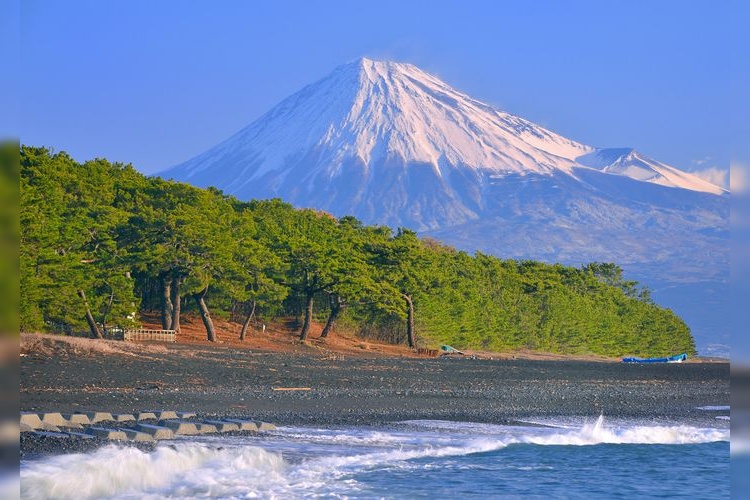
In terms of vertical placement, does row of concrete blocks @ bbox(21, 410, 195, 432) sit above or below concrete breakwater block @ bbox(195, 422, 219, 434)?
above

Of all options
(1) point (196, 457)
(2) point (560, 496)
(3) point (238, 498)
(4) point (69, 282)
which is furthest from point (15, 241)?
(4) point (69, 282)

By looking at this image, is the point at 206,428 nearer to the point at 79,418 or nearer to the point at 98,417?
the point at 98,417

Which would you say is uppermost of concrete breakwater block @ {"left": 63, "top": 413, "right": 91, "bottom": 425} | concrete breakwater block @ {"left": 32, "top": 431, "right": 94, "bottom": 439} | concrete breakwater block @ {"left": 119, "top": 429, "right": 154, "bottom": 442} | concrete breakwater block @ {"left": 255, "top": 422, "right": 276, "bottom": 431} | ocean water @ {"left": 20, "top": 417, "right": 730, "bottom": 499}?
concrete breakwater block @ {"left": 63, "top": 413, "right": 91, "bottom": 425}

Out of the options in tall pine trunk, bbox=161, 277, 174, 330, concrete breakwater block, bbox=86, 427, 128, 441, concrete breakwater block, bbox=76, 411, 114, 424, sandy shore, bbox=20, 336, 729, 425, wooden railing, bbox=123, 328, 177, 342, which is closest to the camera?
concrete breakwater block, bbox=86, 427, 128, 441

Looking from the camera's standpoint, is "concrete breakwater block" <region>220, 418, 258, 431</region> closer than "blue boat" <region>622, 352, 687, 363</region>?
Yes

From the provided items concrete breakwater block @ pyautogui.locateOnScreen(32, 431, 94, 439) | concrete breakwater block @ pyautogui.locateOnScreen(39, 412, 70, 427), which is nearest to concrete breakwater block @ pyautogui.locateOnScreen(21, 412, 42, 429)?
concrete breakwater block @ pyautogui.locateOnScreen(39, 412, 70, 427)

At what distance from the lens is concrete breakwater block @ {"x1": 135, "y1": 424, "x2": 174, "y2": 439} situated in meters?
14.2

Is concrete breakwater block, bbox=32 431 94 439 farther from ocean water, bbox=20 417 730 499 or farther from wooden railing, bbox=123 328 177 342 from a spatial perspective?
wooden railing, bbox=123 328 177 342

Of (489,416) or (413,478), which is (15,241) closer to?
(413,478)

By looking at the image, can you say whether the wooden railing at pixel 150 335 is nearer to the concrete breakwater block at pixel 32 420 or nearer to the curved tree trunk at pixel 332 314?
the curved tree trunk at pixel 332 314

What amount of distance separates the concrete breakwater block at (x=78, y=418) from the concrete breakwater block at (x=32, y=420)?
77 cm

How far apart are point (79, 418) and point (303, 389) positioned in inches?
416

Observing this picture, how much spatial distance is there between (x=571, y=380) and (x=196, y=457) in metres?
27.4

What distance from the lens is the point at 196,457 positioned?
505 inches
